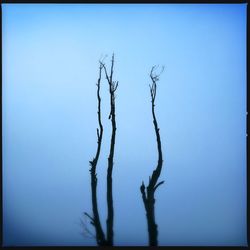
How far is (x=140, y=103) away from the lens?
2.74 m

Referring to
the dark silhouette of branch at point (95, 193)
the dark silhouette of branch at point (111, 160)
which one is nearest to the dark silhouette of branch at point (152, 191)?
the dark silhouette of branch at point (111, 160)

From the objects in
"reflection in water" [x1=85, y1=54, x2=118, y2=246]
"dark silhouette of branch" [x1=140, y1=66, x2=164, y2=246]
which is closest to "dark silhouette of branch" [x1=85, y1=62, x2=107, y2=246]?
"reflection in water" [x1=85, y1=54, x2=118, y2=246]

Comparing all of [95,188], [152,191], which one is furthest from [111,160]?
[152,191]

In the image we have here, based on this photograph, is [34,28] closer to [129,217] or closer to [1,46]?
[1,46]

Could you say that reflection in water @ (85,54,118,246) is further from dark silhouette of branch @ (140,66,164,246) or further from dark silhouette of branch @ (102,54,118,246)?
dark silhouette of branch @ (140,66,164,246)

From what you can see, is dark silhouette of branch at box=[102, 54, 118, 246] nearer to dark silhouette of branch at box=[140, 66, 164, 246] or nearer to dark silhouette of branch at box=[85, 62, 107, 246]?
dark silhouette of branch at box=[85, 62, 107, 246]

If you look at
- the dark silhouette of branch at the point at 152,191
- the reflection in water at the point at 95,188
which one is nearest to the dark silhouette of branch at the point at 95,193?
the reflection in water at the point at 95,188

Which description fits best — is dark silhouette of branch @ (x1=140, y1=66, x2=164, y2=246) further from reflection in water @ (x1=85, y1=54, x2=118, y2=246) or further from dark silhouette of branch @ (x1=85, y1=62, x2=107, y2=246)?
dark silhouette of branch @ (x1=85, y1=62, x2=107, y2=246)

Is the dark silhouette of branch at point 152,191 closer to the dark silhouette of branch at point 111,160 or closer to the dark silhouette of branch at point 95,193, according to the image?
the dark silhouette of branch at point 111,160

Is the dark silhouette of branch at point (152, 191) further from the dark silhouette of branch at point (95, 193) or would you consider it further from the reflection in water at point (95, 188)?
the dark silhouette of branch at point (95, 193)

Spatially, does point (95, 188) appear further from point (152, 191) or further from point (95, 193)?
point (152, 191)

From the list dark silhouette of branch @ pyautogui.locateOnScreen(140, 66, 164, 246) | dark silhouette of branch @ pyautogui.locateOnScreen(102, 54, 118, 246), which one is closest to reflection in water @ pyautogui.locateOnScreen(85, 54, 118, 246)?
dark silhouette of branch @ pyautogui.locateOnScreen(102, 54, 118, 246)

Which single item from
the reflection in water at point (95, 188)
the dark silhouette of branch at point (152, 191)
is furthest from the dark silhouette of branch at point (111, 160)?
the dark silhouette of branch at point (152, 191)

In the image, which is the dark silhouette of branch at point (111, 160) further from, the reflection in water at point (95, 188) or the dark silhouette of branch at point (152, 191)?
the dark silhouette of branch at point (152, 191)
